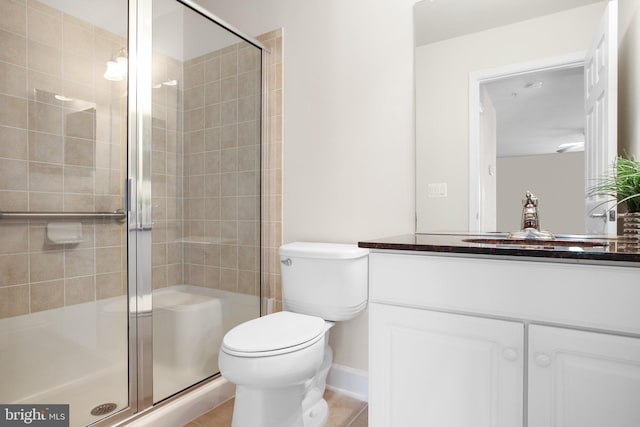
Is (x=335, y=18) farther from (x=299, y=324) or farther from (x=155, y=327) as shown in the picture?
(x=155, y=327)

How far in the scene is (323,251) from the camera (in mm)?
1634

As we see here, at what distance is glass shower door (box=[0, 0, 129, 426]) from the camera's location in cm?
138

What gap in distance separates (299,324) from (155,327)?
0.67m

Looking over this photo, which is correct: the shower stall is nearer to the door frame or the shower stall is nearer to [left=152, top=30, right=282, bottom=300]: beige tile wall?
[left=152, top=30, right=282, bottom=300]: beige tile wall

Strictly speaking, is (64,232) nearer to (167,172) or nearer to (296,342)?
(167,172)

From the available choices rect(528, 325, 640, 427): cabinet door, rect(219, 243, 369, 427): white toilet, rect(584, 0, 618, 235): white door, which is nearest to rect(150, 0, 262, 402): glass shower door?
rect(219, 243, 369, 427): white toilet

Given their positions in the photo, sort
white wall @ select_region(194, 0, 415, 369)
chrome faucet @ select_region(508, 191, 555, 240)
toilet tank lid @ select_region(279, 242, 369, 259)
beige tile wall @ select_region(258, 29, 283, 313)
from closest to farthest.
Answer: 1. chrome faucet @ select_region(508, 191, 555, 240)
2. toilet tank lid @ select_region(279, 242, 369, 259)
3. white wall @ select_region(194, 0, 415, 369)
4. beige tile wall @ select_region(258, 29, 283, 313)

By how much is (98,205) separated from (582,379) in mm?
1872

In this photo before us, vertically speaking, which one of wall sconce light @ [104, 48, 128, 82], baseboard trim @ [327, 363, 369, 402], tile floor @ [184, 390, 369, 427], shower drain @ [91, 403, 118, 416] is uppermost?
wall sconce light @ [104, 48, 128, 82]

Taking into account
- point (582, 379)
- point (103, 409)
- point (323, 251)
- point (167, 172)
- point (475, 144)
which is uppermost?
point (475, 144)

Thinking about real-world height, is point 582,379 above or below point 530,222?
below

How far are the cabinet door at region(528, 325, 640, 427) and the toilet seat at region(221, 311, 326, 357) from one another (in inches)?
29.9

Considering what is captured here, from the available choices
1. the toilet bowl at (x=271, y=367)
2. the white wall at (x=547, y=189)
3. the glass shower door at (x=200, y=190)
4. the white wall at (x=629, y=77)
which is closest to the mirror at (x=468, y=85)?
the white wall at (x=547, y=189)

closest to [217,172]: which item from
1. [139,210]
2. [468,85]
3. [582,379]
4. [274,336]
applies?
[139,210]
